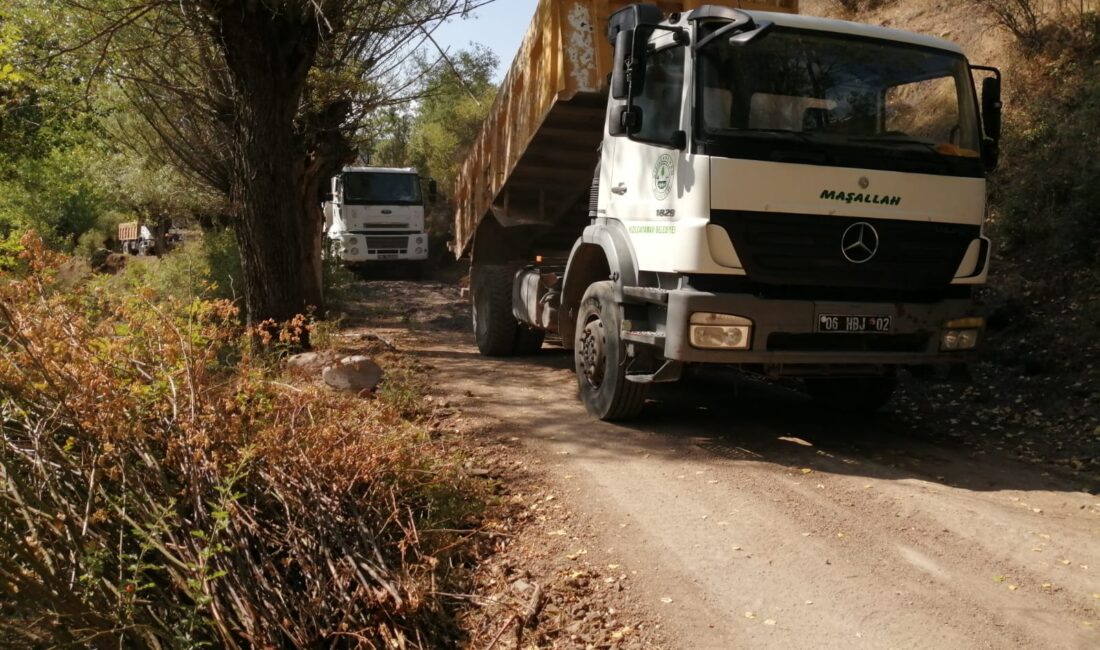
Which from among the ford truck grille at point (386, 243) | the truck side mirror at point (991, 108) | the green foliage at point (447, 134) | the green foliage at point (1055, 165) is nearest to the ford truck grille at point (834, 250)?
the truck side mirror at point (991, 108)

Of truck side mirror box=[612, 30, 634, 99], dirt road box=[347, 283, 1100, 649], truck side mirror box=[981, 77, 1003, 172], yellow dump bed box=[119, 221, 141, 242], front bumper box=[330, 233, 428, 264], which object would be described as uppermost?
truck side mirror box=[612, 30, 634, 99]

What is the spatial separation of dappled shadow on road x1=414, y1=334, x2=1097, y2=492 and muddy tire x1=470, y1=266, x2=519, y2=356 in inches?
52.8

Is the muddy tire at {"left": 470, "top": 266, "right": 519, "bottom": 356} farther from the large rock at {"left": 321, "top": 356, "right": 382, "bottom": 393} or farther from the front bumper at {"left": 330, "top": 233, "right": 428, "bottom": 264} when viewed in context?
the front bumper at {"left": 330, "top": 233, "right": 428, "bottom": 264}

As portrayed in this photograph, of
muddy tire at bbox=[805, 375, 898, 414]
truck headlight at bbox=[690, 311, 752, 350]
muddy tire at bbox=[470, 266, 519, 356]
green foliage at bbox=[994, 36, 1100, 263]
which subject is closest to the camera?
truck headlight at bbox=[690, 311, 752, 350]

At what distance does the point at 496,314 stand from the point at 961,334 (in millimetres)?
5200

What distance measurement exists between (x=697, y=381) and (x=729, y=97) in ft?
12.2

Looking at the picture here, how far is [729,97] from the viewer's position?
541 cm

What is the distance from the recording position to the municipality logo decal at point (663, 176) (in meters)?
5.63

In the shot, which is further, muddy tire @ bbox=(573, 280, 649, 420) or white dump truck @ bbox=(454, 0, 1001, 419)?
muddy tire @ bbox=(573, 280, 649, 420)

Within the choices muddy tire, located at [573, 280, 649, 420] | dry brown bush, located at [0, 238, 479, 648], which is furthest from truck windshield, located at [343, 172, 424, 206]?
dry brown bush, located at [0, 238, 479, 648]

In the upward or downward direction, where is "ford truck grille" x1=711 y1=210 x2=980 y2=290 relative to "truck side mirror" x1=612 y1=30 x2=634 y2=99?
downward

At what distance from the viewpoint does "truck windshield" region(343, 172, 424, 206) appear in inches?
824

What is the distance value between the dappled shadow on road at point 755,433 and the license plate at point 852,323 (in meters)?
0.88

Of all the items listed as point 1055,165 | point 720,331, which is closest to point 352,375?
point 720,331
